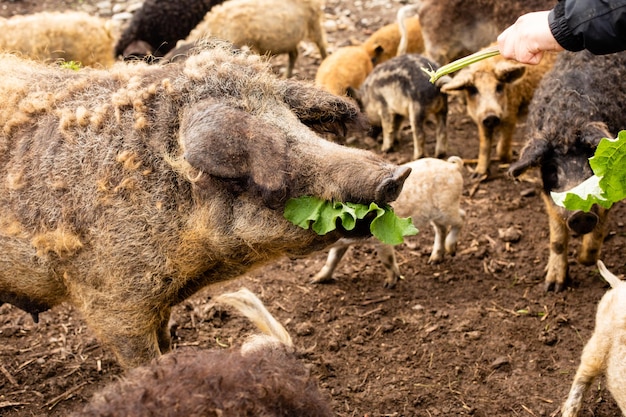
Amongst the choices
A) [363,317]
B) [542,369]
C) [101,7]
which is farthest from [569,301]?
[101,7]

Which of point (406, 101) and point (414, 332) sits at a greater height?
point (406, 101)

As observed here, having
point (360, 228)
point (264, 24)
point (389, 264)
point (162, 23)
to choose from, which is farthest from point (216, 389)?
point (162, 23)

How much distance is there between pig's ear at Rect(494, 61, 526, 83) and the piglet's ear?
403cm

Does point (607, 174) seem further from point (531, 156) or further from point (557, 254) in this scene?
point (557, 254)

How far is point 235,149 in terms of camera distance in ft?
11.1

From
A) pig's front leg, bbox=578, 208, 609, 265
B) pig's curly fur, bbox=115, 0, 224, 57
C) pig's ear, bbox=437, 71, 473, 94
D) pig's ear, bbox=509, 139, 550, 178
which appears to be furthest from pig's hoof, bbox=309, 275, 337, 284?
pig's curly fur, bbox=115, 0, 224, 57

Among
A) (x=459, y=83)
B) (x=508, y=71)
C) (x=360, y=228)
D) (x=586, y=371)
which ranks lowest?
(x=586, y=371)

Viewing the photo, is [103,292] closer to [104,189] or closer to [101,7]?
[104,189]

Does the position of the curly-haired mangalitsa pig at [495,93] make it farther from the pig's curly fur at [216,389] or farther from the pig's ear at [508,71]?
the pig's curly fur at [216,389]

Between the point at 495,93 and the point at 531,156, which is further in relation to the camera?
the point at 495,93

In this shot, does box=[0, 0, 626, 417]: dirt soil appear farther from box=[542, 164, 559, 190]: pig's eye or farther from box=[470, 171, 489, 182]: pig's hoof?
box=[542, 164, 559, 190]: pig's eye

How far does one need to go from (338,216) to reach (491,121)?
4047 mm

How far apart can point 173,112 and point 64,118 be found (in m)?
0.57

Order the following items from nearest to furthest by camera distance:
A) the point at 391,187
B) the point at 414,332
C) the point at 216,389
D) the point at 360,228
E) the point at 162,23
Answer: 1. the point at 216,389
2. the point at 391,187
3. the point at 360,228
4. the point at 414,332
5. the point at 162,23
